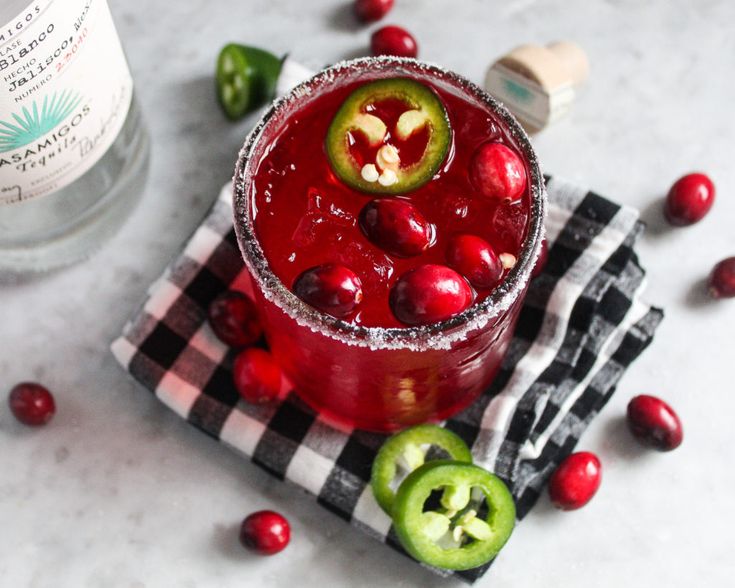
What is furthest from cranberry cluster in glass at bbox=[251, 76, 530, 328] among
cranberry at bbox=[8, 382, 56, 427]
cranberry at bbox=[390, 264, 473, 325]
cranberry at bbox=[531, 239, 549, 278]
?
cranberry at bbox=[8, 382, 56, 427]

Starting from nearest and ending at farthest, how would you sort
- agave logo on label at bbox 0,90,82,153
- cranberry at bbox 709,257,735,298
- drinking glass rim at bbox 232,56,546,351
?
drinking glass rim at bbox 232,56,546,351 < agave logo on label at bbox 0,90,82,153 < cranberry at bbox 709,257,735,298

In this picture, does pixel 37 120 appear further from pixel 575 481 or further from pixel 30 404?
pixel 575 481

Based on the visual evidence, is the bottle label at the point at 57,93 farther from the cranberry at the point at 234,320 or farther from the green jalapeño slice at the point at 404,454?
the green jalapeño slice at the point at 404,454

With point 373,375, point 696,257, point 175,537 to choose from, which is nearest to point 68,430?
point 175,537

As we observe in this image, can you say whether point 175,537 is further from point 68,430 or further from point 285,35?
point 285,35

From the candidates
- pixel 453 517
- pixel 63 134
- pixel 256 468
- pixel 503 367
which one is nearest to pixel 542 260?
pixel 503 367

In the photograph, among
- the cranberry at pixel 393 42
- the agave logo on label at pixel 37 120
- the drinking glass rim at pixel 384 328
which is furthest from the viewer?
the cranberry at pixel 393 42

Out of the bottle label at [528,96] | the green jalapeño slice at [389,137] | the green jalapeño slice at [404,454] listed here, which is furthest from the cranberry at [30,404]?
the bottle label at [528,96]

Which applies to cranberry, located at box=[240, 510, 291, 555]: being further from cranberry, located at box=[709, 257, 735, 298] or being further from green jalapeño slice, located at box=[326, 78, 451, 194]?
cranberry, located at box=[709, 257, 735, 298]
